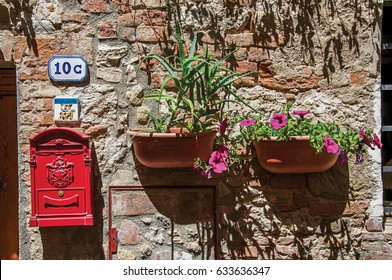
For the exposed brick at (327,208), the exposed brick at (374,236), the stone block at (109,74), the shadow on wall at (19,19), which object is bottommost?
the exposed brick at (374,236)

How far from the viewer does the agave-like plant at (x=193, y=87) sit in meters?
2.69

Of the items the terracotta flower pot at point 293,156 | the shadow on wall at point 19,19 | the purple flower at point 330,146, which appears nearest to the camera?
the purple flower at point 330,146

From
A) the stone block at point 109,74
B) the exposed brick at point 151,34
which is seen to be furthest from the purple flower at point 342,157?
the stone block at point 109,74

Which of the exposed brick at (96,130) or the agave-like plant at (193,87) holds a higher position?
the agave-like plant at (193,87)

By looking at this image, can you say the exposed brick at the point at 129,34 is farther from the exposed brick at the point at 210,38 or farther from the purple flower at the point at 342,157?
the purple flower at the point at 342,157

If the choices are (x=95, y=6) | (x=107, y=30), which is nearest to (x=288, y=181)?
(x=107, y=30)

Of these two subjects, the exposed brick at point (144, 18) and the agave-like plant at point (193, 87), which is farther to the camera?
the exposed brick at point (144, 18)

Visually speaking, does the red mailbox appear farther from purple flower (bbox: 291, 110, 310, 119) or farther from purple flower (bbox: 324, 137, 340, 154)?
purple flower (bbox: 324, 137, 340, 154)

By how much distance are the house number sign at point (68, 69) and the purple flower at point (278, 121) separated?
1.17 m

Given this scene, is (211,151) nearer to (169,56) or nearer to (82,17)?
(169,56)

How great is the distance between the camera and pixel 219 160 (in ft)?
8.82

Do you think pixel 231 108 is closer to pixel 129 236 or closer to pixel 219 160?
pixel 219 160

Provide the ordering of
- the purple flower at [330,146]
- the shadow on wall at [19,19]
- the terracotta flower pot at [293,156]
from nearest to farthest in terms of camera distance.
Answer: the purple flower at [330,146] → the terracotta flower pot at [293,156] → the shadow on wall at [19,19]

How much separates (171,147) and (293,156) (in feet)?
2.29
